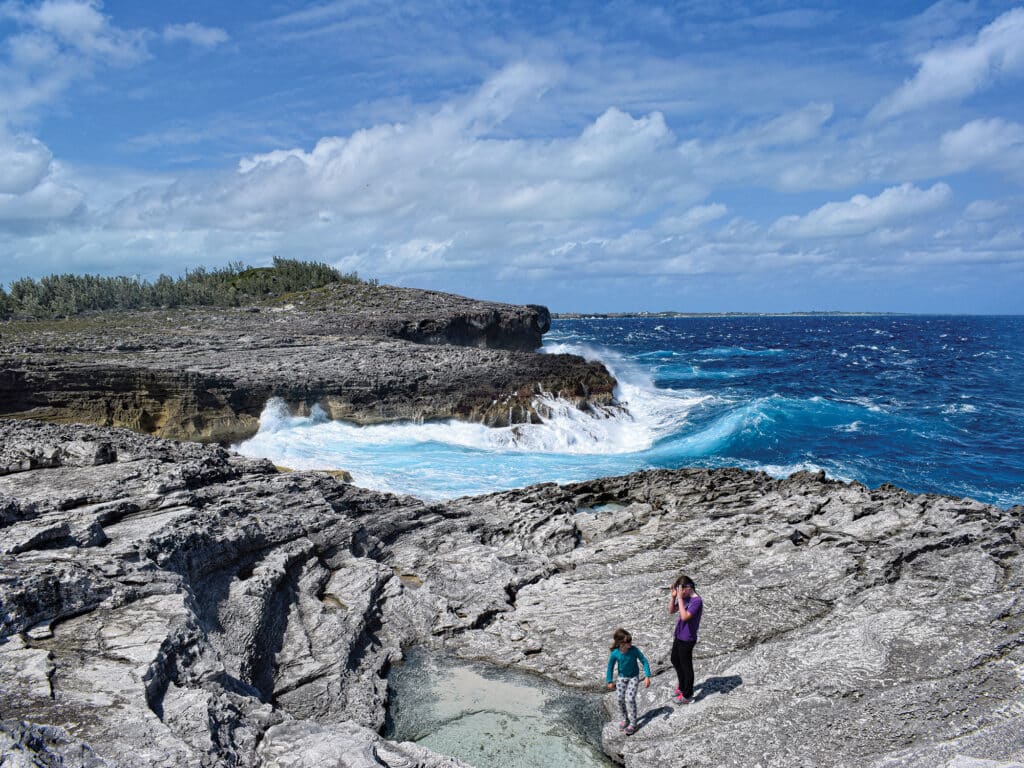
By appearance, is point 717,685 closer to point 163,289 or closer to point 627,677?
point 627,677

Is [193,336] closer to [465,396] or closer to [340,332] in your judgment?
[340,332]

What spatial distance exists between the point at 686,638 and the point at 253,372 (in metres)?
28.3

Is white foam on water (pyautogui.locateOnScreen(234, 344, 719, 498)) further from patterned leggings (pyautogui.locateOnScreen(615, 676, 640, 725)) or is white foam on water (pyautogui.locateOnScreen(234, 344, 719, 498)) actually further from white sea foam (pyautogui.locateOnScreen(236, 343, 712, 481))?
patterned leggings (pyautogui.locateOnScreen(615, 676, 640, 725))

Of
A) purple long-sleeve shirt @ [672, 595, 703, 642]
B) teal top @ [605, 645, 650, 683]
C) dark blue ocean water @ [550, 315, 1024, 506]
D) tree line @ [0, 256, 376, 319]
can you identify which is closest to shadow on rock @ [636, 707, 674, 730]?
teal top @ [605, 645, 650, 683]

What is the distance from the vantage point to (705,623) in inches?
492

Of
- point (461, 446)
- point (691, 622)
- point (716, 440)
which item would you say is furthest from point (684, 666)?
point (716, 440)

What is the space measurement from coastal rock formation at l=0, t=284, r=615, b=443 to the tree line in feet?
12.6

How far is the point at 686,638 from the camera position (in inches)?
408

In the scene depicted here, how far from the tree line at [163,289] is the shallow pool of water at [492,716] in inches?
1639

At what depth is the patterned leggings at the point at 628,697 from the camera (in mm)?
10211

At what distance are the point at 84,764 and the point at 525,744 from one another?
19.7 feet

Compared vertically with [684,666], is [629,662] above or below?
above

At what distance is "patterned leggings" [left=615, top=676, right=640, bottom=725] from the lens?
33.5 ft

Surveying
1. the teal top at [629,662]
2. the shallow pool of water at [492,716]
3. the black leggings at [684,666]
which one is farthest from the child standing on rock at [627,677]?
the shallow pool of water at [492,716]
